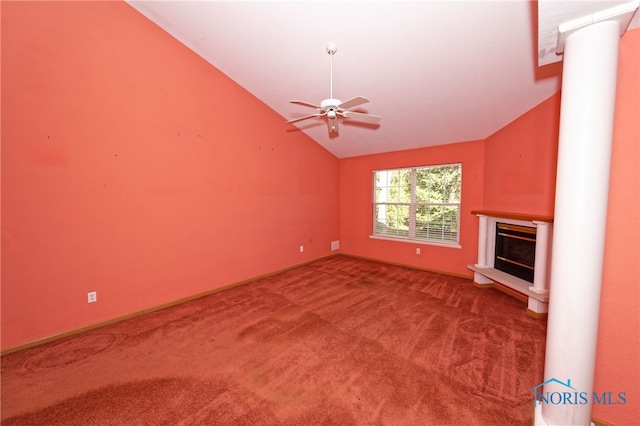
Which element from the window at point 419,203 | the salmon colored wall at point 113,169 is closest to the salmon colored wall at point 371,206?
the window at point 419,203

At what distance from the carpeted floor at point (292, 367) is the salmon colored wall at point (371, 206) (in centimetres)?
129

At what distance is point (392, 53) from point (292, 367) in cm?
353

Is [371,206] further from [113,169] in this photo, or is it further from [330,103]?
[113,169]

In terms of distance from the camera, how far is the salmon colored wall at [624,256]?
1498 millimetres

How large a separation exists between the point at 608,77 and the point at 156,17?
4578 millimetres

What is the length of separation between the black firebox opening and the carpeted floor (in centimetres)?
55

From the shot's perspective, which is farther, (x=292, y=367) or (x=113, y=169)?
(x=113, y=169)

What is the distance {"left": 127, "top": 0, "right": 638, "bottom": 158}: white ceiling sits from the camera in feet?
7.79

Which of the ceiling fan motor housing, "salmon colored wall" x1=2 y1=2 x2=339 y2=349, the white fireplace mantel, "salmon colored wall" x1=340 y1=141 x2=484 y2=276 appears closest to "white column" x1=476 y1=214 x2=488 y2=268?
the white fireplace mantel

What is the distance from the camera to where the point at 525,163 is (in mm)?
3570

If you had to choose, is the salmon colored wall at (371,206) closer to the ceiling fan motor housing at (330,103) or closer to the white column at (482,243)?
the white column at (482,243)

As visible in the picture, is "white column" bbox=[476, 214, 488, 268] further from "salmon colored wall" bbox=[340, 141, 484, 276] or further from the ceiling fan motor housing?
the ceiling fan motor housing

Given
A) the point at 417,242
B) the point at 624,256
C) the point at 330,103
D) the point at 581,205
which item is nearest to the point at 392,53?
the point at 330,103

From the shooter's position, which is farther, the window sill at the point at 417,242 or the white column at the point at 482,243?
the window sill at the point at 417,242
